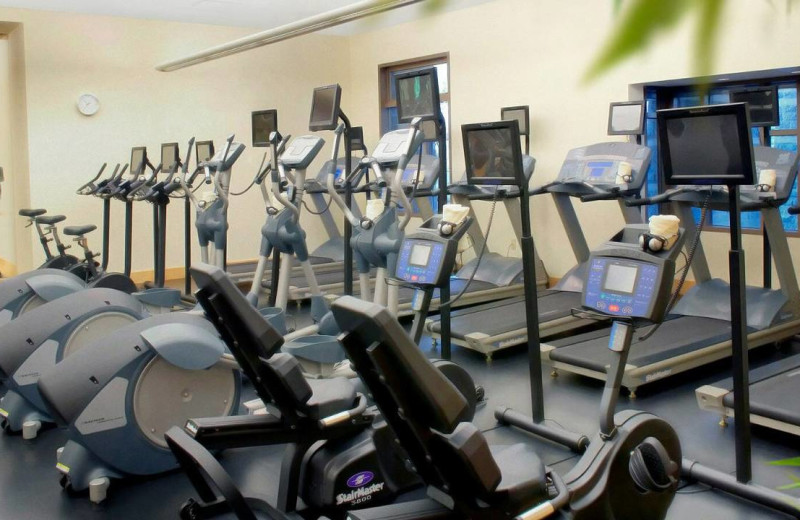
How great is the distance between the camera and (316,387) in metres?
3.31

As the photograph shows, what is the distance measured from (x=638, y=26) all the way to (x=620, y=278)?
2771mm

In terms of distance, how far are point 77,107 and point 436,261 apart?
20.4 ft

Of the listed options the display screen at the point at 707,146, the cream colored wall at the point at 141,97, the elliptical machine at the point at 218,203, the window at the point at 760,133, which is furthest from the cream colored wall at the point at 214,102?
the display screen at the point at 707,146

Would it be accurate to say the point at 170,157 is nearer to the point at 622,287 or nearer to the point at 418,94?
the point at 418,94

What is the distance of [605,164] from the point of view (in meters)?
6.00

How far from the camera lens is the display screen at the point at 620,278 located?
9.53 ft

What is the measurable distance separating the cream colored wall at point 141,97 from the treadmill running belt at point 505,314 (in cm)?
445

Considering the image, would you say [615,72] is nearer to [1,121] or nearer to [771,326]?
[771,326]

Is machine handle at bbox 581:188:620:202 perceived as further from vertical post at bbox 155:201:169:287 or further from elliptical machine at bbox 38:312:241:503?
vertical post at bbox 155:201:169:287

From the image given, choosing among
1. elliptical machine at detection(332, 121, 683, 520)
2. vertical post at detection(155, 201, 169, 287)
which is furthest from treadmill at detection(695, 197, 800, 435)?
vertical post at detection(155, 201, 169, 287)

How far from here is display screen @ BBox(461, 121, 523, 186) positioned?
140 inches

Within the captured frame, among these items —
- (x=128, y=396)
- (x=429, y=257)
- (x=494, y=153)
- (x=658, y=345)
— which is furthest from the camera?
(x=658, y=345)

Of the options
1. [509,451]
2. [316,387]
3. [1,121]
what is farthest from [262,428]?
[1,121]

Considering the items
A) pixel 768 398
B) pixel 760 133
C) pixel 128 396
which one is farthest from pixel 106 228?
pixel 768 398
